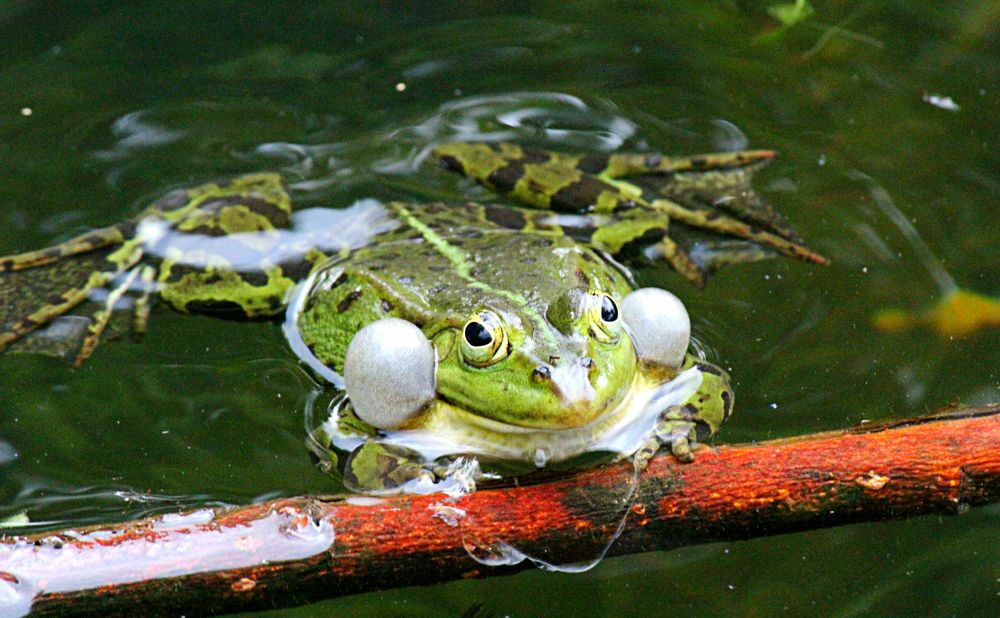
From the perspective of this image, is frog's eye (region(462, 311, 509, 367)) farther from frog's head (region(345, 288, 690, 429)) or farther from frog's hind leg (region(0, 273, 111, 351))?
frog's hind leg (region(0, 273, 111, 351))

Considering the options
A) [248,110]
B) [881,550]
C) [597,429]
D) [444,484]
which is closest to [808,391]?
[881,550]

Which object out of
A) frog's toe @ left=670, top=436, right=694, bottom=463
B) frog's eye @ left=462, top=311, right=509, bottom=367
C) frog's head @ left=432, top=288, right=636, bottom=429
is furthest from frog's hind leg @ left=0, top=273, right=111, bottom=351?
frog's toe @ left=670, top=436, right=694, bottom=463

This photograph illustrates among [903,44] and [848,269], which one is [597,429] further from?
[903,44]

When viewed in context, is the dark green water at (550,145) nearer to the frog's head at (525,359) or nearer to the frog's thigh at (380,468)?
the frog's thigh at (380,468)

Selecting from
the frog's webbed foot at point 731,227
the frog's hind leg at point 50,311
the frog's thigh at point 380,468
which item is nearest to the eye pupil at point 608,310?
the frog's thigh at point 380,468

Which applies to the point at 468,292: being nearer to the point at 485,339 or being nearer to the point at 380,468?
the point at 485,339

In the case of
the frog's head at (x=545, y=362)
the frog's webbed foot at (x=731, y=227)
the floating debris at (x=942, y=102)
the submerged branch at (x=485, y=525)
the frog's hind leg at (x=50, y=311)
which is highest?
the frog's head at (x=545, y=362)
